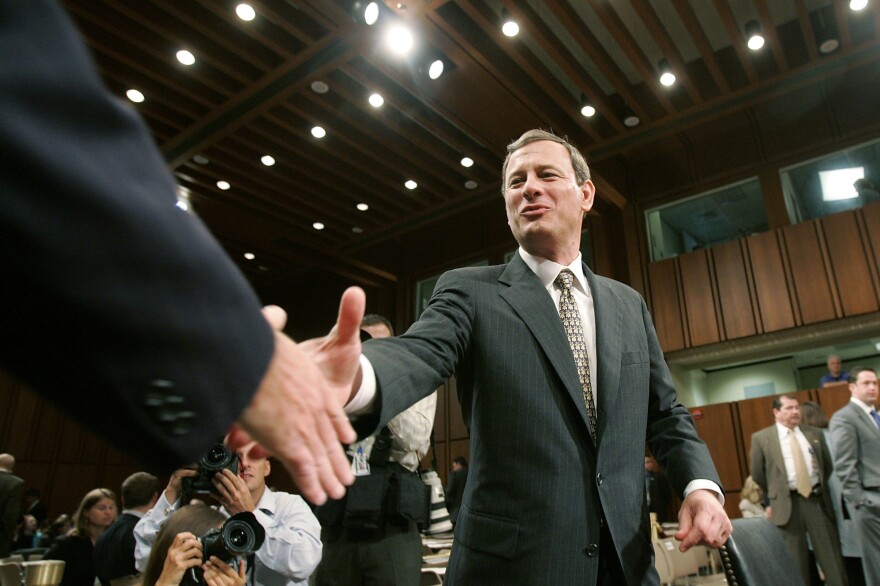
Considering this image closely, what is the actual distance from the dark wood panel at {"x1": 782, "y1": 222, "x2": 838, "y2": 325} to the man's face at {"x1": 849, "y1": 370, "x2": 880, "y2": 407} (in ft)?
9.79

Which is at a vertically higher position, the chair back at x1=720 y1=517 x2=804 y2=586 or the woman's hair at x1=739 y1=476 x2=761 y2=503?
the woman's hair at x1=739 y1=476 x2=761 y2=503

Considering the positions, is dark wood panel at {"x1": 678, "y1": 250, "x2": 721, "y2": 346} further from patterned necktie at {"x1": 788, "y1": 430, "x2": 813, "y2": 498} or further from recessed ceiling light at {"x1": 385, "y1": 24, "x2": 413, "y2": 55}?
recessed ceiling light at {"x1": 385, "y1": 24, "x2": 413, "y2": 55}

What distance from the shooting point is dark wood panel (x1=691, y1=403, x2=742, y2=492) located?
25.3ft

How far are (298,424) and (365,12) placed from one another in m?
5.59

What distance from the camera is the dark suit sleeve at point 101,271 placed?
394 mm

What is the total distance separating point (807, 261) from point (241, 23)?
7018 millimetres

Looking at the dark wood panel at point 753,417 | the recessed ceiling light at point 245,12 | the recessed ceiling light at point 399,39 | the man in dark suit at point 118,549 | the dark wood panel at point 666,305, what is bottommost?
the man in dark suit at point 118,549

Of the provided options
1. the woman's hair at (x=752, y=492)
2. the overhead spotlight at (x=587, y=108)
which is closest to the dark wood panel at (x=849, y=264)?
the woman's hair at (x=752, y=492)

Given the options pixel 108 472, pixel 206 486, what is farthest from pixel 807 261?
pixel 108 472

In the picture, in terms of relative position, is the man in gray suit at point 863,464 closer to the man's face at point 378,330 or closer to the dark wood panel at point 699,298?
the dark wood panel at point 699,298

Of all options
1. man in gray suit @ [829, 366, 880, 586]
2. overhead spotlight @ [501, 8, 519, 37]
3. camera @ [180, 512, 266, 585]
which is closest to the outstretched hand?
camera @ [180, 512, 266, 585]

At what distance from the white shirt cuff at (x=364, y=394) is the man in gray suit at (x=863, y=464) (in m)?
4.63

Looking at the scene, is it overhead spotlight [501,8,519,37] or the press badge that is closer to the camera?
the press badge

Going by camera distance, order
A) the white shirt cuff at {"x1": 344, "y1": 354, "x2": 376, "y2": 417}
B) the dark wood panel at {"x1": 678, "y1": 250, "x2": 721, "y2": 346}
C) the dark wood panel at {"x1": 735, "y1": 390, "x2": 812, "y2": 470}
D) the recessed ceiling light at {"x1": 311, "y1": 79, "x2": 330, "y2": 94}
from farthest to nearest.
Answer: the dark wood panel at {"x1": 678, "y1": 250, "x2": 721, "y2": 346}, the dark wood panel at {"x1": 735, "y1": 390, "x2": 812, "y2": 470}, the recessed ceiling light at {"x1": 311, "y1": 79, "x2": 330, "y2": 94}, the white shirt cuff at {"x1": 344, "y1": 354, "x2": 376, "y2": 417}
